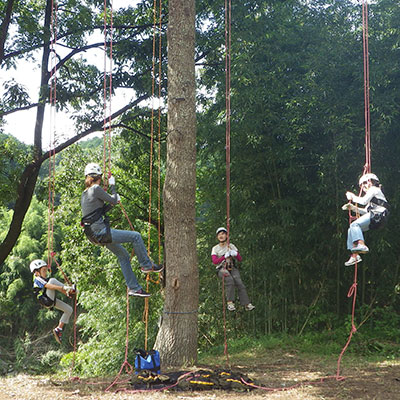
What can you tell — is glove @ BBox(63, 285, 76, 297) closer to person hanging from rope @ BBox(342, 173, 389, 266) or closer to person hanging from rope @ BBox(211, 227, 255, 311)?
person hanging from rope @ BBox(211, 227, 255, 311)

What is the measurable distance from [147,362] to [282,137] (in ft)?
15.9

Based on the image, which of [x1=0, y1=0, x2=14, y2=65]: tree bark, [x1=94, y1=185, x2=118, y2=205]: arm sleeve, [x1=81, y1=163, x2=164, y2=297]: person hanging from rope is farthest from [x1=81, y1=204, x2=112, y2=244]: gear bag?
[x1=0, y1=0, x2=14, y2=65]: tree bark

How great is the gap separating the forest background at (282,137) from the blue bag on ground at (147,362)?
12.4 feet

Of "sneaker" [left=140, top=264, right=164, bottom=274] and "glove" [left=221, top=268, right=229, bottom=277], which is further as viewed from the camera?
"glove" [left=221, top=268, right=229, bottom=277]

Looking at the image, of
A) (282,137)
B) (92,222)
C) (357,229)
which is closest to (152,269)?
(92,222)

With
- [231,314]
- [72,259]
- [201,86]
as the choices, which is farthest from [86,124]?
[231,314]

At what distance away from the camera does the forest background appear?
8.05 m

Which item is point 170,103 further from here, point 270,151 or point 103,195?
point 270,151

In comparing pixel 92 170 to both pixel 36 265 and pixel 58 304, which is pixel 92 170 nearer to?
pixel 36 265

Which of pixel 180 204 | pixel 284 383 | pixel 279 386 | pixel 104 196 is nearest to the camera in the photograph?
pixel 104 196

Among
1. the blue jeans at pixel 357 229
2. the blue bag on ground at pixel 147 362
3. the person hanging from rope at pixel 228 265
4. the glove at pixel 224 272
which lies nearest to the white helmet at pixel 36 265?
the blue bag on ground at pixel 147 362

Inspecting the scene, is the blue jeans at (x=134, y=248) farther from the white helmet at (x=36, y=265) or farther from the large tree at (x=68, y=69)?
the large tree at (x=68, y=69)

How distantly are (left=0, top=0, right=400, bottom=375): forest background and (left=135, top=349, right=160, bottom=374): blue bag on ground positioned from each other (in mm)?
3770

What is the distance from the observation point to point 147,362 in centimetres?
521
